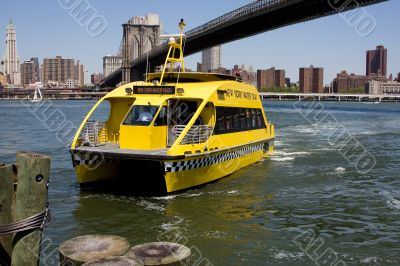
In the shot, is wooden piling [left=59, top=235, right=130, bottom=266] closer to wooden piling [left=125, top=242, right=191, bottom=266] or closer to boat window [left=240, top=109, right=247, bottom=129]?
wooden piling [left=125, top=242, right=191, bottom=266]

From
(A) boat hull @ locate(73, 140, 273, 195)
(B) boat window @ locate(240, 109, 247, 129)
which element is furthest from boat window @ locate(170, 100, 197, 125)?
(B) boat window @ locate(240, 109, 247, 129)

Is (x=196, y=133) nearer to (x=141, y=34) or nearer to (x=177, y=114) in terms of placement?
(x=177, y=114)

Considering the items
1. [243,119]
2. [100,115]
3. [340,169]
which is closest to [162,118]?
[243,119]

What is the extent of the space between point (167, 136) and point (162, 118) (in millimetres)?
512

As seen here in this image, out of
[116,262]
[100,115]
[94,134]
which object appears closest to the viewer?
[116,262]

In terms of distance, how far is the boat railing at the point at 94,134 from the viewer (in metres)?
12.9

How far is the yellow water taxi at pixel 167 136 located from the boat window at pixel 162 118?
0.03 meters

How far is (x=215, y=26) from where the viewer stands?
68.1 m

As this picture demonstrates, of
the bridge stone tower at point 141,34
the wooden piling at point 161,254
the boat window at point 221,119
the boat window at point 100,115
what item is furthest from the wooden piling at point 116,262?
the bridge stone tower at point 141,34

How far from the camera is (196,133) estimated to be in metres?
12.3

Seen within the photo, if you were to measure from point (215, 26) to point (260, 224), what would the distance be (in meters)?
60.4

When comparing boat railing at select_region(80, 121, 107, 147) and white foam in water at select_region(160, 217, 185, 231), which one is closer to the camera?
white foam in water at select_region(160, 217, 185, 231)

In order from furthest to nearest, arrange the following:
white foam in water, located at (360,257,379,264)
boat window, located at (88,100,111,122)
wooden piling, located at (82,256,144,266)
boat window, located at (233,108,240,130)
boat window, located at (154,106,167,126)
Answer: boat window, located at (88,100,111,122), boat window, located at (233,108,240,130), boat window, located at (154,106,167,126), white foam in water, located at (360,257,379,264), wooden piling, located at (82,256,144,266)

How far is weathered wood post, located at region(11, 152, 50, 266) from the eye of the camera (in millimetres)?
5371
